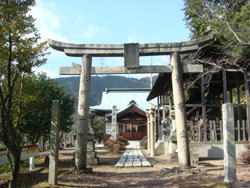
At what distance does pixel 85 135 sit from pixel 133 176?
2.17m

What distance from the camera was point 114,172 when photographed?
10.3 metres

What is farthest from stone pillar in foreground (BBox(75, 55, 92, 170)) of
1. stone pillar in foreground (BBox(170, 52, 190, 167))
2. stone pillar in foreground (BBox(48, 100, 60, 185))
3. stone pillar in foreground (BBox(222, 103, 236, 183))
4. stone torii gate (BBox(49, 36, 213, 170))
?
stone pillar in foreground (BBox(222, 103, 236, 183))

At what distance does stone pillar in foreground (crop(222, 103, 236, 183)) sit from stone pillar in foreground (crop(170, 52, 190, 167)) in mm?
2432

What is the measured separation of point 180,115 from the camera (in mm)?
9094

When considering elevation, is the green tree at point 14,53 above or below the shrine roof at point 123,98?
below

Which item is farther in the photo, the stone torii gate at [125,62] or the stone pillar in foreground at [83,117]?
the stone torii gate at [125,62]

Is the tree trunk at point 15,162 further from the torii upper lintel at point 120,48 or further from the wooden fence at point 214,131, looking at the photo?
the wooden fence at point 214,131

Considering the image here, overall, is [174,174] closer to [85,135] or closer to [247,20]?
[85,135]

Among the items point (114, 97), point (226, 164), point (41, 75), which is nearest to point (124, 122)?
point (114, 97)

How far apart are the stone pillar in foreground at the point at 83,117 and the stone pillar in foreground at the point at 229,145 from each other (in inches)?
183

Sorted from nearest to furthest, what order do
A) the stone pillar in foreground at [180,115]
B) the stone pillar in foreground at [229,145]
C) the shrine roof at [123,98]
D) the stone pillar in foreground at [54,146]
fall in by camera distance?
1. the stone pillar in foreground at [229,145]
2. the stone pillar in foreground at [54,146]
3. the stone pillar in foreground at [180,115]
4. the shrine roof at [123,98]

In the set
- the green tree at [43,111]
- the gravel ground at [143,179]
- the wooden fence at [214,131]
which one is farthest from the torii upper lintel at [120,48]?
the wooden fence at [214,131]

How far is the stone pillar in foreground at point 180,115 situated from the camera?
29.0 feet

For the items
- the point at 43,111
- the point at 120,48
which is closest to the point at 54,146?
the point at 120,48
